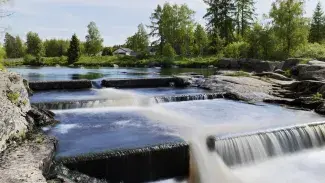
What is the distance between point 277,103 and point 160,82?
999 centimetres

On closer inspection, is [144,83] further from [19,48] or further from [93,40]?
[19,48]

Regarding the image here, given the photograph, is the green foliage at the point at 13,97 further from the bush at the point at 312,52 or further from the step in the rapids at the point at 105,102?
the bush at the point at 312,52

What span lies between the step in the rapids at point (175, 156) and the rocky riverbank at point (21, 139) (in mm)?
873

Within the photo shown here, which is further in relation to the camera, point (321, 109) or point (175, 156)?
point (321, 109)

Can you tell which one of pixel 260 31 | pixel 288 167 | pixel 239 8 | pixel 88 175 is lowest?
pixel 288 167

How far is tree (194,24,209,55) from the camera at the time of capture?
6738 cm

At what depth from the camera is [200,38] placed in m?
68.0

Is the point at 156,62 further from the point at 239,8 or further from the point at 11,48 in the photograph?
the point at 11,48

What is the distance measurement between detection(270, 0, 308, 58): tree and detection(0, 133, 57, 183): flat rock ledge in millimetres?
35554

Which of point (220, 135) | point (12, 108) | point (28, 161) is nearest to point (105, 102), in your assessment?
point (12, 108)

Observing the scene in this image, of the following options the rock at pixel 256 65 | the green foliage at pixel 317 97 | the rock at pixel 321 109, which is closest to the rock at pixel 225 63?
the rock at pixel 256 65

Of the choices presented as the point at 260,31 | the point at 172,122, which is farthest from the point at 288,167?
the point at 260,31

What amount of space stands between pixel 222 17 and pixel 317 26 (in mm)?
20195

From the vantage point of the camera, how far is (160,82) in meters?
26.4
